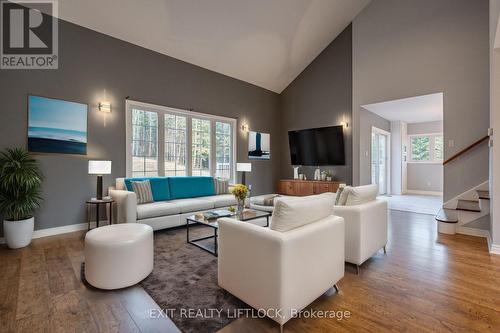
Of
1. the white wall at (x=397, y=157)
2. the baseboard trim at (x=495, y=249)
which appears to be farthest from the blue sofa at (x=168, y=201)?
the white wall at (x=397, y=157)

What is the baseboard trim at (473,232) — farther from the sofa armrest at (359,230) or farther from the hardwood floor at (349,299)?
the sofa armrest at (359,230)

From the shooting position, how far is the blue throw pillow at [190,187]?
15.1 ft

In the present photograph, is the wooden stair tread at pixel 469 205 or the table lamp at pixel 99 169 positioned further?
the wooden stair tread at pixel 469 205

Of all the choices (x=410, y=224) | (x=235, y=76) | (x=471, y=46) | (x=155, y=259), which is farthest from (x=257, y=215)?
(x=471, y=46)

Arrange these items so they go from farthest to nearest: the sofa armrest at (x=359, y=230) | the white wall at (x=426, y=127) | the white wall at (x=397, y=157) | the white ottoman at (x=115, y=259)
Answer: the white wall at (x=397, y=157) < the white wall at (x=426, y=127) < the sofa armrest at (x=359, y=230) < the white ottoman at (x=115, y=259)

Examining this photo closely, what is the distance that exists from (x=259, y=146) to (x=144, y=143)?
3.17 meters

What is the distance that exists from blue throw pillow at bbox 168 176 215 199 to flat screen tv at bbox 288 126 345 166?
9.43ft

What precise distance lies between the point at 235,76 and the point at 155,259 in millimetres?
4857

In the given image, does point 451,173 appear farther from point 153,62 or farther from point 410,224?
point 153,62

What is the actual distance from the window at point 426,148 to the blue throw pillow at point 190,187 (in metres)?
7.42

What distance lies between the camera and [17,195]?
10.2 ft

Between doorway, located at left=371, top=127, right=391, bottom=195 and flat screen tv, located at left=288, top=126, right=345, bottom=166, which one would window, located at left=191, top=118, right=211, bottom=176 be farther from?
doorway, located at left=371, top=127, right=391, bottom=195

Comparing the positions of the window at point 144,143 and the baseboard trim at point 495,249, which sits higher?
the window at point 144,143

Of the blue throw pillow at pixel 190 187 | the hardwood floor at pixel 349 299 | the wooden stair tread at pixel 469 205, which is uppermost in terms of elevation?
the blue throw pillow at pixel 190 187
